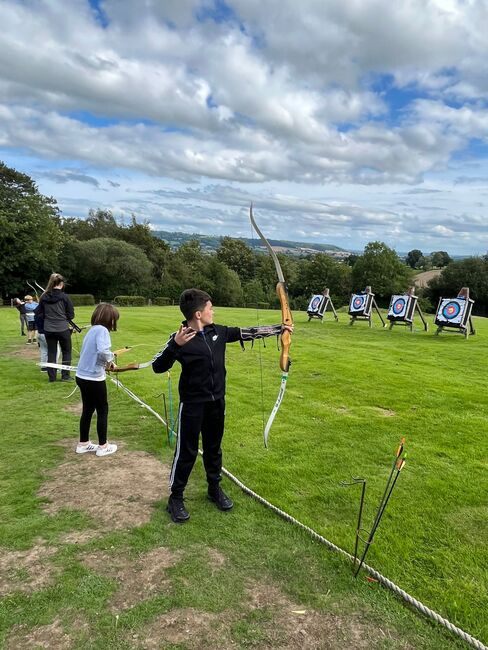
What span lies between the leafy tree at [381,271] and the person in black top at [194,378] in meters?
52.8

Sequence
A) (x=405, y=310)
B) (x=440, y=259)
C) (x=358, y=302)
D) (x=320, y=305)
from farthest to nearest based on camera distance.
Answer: (x=440, y=259) → (x=320, y=305) → (x=358, y=302) → (x=405, y=310)

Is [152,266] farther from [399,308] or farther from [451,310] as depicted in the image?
[451,310]

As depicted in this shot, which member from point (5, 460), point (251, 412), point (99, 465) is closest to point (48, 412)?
point (5, 460)

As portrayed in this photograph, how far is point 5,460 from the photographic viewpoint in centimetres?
441

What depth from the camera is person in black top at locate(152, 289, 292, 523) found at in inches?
129

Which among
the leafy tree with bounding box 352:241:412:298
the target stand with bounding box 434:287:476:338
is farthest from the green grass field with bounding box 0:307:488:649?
the leafy tree with bounding box 352:241:412:298

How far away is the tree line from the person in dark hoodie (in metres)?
28.2

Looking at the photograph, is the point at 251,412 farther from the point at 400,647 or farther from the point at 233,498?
the point at 400,647

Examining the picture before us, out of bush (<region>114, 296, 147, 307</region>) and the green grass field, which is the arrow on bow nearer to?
the green grass field

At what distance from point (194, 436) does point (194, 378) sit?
17.6 inches

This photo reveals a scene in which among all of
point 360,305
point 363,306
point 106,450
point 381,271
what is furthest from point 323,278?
point 106,450

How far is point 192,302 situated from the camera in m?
3.29

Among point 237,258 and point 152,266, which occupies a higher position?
point 237,258

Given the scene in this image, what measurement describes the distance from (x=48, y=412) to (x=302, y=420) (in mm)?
3436
